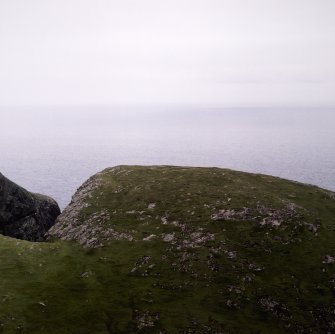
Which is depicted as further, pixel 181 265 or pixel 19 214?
pixel 19 214

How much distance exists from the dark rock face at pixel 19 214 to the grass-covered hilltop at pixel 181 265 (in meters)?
5.31

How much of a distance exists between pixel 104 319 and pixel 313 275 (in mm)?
19679

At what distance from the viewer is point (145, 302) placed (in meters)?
32.4

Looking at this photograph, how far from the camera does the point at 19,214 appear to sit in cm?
5269

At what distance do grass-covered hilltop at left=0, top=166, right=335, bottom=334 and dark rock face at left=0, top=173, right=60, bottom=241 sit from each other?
5.31 m

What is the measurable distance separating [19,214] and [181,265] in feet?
89.8

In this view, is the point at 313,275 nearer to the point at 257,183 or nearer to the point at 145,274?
the point at 145,274

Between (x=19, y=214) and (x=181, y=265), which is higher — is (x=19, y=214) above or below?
below

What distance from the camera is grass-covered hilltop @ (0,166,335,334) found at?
30.4 metres

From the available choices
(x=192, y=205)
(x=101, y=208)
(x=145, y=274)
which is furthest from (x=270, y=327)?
(x=101, y=208)

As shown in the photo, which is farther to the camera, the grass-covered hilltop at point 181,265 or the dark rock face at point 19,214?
the dark rock face at point 19,214

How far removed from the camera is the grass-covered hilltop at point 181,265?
30.4 m

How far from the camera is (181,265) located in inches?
1458

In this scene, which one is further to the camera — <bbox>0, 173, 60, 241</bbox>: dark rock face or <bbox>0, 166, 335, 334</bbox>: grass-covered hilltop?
<bbox>0, 173, 60, 241</bbox>: dark rock face
